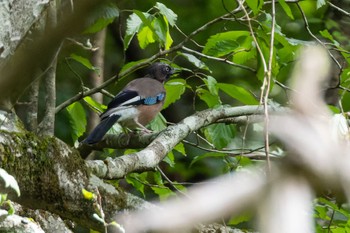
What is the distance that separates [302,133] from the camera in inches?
23.2

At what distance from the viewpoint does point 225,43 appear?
4.98 m

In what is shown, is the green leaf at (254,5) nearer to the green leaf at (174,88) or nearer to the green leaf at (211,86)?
the green leaf at (211,86)

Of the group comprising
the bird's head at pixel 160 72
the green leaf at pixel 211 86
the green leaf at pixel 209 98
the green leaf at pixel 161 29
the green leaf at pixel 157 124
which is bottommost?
the bird's head at pixel 160 72

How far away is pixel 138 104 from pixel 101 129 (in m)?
1.53

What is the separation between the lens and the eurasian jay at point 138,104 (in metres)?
6.10

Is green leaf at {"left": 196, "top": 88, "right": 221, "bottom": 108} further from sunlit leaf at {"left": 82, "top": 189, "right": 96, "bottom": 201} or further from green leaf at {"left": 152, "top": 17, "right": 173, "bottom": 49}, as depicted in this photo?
sunlit leaf at {"left": 82, "top": 189, "right": 96, "bottom": 201}

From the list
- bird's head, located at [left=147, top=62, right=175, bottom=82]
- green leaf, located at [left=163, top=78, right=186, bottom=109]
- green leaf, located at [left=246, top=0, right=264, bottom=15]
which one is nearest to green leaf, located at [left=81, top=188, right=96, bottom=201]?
green leaf, located at [left=246, top=0, right=264, bottom=15]

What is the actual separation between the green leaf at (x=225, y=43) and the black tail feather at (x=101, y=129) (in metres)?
1.01

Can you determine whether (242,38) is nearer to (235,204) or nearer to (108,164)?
(108,164)

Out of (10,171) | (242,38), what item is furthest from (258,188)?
(242,38)

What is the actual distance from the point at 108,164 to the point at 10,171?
0.81m

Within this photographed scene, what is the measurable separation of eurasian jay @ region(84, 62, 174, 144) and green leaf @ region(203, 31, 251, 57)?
1.09 meters

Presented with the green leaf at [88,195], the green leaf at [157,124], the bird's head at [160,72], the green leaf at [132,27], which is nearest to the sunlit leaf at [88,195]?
the green leaf at [88,195]

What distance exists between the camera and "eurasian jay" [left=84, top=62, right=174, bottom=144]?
6102 millimetres
